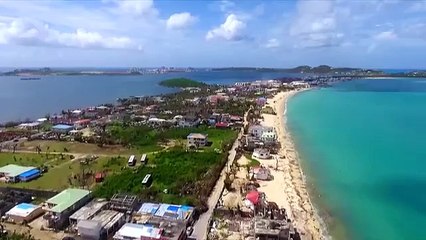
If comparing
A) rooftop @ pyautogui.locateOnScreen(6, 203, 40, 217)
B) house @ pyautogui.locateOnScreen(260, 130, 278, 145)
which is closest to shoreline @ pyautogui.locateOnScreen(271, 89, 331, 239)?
house @ pyautogui.locateOnScreen(260, 130, 278, 145)

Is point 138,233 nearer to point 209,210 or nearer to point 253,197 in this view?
point 209,210

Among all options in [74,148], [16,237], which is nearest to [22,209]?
[16,237]

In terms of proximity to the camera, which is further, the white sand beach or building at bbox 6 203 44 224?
Answer: the white sand beach

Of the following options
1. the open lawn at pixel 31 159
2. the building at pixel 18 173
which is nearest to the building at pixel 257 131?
the open lawn at pixel 31 159

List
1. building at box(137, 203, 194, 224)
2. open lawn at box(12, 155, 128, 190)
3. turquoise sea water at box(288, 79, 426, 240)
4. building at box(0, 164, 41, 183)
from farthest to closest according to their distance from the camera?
building at box(0, 164, 41, 183), open lawn at box(12, 155, 128, 190), turquoise sea water at box(288, 79, 426, 240), building at box(137, 203, 194, 224)

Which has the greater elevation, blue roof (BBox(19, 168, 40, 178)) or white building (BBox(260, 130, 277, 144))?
white building (BBox(260, 130, 277, 144))

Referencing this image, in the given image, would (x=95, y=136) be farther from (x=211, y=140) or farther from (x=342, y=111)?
(x=342, y=111)

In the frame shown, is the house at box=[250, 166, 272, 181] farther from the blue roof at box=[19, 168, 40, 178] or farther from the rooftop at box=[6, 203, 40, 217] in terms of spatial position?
the blue roof at box=[19, 168, 40, 178]

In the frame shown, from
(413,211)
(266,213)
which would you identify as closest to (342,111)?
(413,211)
